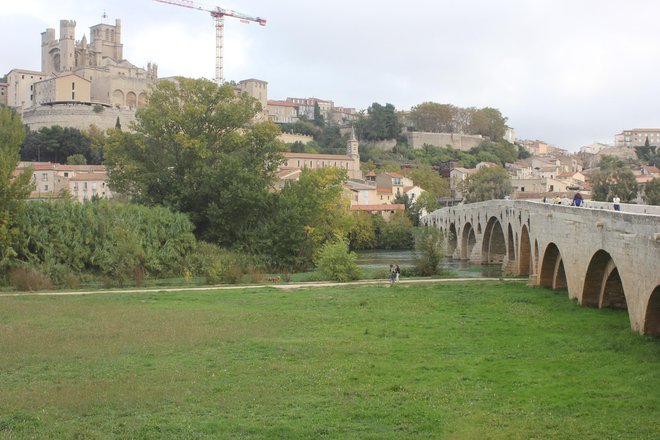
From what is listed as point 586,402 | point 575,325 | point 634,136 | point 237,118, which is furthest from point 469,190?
point 634,136

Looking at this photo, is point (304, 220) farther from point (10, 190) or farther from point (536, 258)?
point (536, 258)

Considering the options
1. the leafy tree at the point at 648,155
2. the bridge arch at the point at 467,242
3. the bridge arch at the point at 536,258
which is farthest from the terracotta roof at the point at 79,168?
the leafy tree at the point at 648,155

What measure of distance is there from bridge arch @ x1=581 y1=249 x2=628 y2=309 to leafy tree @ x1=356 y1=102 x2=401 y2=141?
378 feet

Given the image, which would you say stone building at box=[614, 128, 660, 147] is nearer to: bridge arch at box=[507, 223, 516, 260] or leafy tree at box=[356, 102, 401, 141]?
leafy tree at box=[356, 102, 401, 141]

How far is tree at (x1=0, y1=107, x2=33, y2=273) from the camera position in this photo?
1361 inches

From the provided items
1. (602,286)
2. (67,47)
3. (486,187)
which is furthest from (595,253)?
(67,47)

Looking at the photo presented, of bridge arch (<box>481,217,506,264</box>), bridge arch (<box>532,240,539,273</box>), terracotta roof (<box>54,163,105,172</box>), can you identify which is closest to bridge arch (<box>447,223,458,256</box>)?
bridge arch (<box>481,217,506,264</box>)

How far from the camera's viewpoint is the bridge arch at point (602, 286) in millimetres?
21656

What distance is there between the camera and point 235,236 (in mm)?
46188

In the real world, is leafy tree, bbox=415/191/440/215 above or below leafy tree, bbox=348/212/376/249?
above

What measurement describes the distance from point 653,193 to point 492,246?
2118 centimetres

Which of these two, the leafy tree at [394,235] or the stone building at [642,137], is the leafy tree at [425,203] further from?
the stone building at [642,137]

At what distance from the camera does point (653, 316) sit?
16500mm

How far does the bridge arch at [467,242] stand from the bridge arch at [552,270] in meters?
29.7
